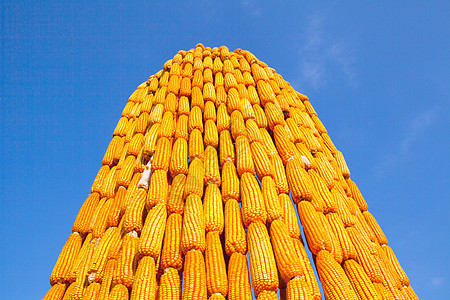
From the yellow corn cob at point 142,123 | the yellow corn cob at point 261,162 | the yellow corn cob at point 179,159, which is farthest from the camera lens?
the yellow corn cob at point 142,123

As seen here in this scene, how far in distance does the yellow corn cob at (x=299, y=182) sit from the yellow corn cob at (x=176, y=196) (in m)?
1.71

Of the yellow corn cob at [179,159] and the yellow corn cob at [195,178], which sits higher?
the yellow corn cob at [179,159]

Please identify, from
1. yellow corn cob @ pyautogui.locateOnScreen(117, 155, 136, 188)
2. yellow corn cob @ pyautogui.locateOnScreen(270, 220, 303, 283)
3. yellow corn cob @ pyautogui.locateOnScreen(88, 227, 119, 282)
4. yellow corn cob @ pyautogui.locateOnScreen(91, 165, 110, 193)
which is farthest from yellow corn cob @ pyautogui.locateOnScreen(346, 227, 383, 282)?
yellow corn cob @ pyautogui.locateOnScreen(91, 165, 110, 193)

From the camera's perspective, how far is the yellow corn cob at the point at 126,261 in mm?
4982

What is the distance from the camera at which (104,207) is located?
6.79 metres

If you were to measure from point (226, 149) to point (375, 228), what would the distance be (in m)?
3.39

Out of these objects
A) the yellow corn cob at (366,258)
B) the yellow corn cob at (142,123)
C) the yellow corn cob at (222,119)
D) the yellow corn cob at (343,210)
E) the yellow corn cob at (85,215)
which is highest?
the yellow corn cob at (142,123)

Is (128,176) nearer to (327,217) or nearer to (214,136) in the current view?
(214,136)

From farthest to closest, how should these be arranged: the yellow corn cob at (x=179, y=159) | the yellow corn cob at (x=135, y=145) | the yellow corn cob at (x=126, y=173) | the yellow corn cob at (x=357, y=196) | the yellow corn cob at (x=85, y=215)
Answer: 1. the yellow corn cob at (x=357, y=196)
2. the yellow corn cob at (x=135, y=145)
3. the yellow corn cob at (x=85, y=215)
4. the yellow corn cob at (x=126, y=173)
5. the yellow corn cob at (x=179, y=159)

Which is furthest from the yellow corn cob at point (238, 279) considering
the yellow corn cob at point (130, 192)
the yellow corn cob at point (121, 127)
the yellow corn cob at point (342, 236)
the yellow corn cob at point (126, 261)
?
the yellow corn cob at point (121, 127)

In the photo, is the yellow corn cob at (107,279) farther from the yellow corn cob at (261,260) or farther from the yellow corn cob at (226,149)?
the yellow corn cob at (226,149)

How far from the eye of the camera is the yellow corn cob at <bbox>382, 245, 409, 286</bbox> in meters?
6.44

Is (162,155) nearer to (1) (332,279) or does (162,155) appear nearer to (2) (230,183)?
(2) (230,183)

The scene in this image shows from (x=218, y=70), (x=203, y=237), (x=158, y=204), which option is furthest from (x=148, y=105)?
(x=203, y=237)
